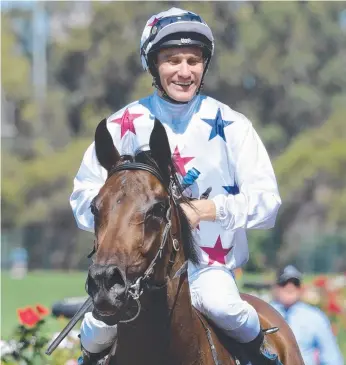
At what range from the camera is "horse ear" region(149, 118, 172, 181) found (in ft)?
14.6

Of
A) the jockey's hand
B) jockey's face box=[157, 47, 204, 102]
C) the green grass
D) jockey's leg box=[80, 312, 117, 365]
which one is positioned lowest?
the green grass

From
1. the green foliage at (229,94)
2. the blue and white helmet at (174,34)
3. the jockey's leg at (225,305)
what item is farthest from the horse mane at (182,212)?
the green foliage at (229,94)

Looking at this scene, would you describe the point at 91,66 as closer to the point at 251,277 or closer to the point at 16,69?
the point at 16,69

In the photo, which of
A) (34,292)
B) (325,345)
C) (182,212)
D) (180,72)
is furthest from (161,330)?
(34,292)

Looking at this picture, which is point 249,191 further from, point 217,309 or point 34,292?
point 34,292

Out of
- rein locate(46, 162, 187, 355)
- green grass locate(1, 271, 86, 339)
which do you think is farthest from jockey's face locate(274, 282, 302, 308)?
green grass locate(1, 271, 86, 339)

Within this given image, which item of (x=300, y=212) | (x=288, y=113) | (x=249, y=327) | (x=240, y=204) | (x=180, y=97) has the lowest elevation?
(x=300, y=212)

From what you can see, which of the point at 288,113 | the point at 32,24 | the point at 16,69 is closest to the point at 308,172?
the point at 288,113

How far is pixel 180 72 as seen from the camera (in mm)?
5207

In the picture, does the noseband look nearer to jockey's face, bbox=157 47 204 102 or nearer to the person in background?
jockey's face, bbox=157 47 204 102

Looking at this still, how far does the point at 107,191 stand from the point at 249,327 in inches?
46.2

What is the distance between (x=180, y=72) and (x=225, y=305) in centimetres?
112

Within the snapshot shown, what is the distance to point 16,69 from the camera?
2112 inches

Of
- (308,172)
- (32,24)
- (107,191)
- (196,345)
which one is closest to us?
(107,191)
